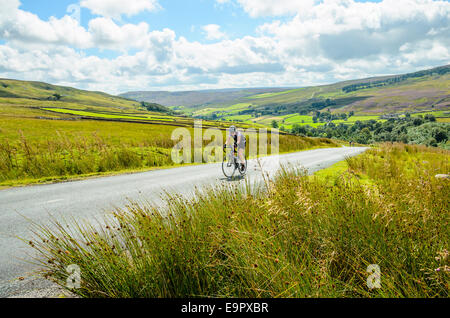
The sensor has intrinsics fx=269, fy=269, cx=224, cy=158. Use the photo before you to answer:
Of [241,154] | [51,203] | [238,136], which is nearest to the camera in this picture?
[51,203]

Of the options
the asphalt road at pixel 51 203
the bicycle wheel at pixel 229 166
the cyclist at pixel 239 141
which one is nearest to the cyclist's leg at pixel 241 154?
the cyclist at pixel 239 141

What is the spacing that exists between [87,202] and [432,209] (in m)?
8.07

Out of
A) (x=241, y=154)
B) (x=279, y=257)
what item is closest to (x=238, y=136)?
(x=241, y=154)

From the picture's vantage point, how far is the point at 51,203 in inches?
309

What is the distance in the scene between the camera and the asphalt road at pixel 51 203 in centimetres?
421

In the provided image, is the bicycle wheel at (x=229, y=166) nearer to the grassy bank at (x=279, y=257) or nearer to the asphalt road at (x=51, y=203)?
the asphalt road at (x=51, y=203)

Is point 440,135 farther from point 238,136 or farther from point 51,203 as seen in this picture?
point 51,203

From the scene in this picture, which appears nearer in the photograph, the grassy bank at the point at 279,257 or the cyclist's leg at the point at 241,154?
the grassy bank at the point at 279,257

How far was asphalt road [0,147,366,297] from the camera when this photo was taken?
166 inches
